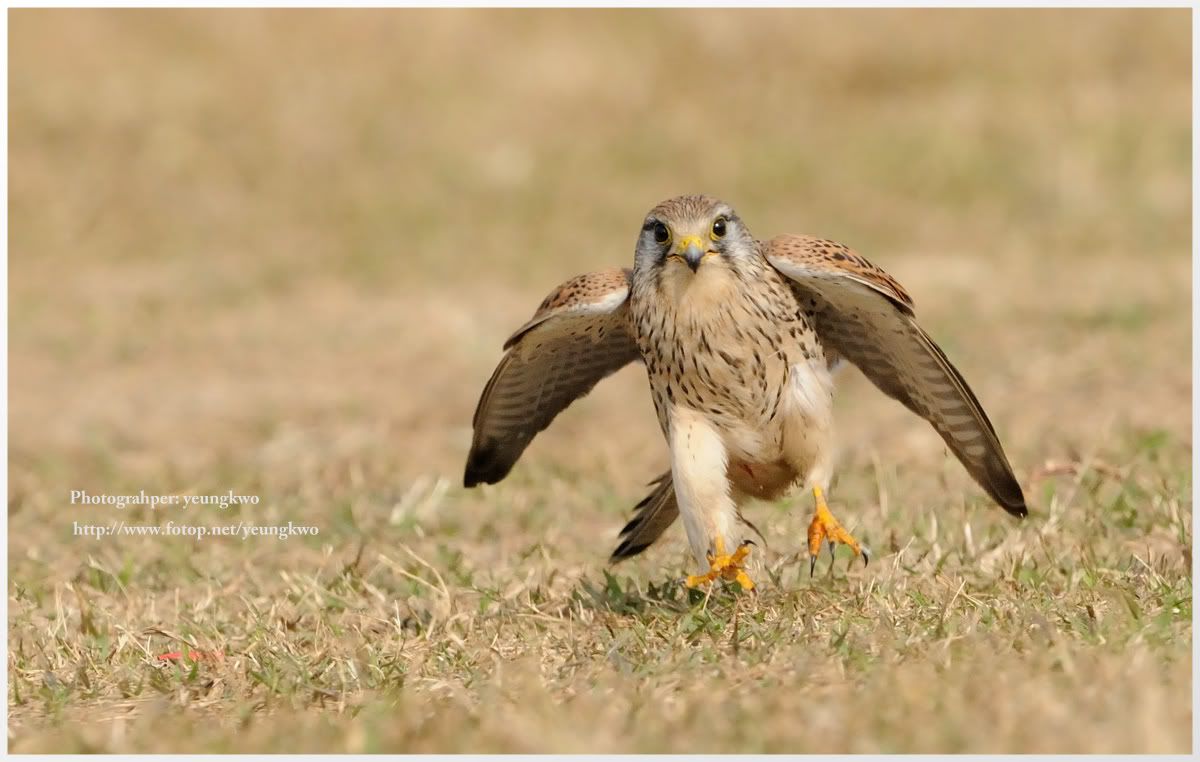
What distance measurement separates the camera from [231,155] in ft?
40.4

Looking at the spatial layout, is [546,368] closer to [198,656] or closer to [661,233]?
[661,233]

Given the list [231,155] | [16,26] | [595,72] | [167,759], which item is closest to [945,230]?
[595,72]

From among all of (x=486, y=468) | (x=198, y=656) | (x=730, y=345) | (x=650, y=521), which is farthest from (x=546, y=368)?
(x=198, y=656)

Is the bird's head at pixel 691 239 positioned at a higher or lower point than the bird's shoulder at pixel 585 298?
higher

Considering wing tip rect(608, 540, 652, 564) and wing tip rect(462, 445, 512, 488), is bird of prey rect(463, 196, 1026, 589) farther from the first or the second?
wing tip rect(462, 445, 512, 488)

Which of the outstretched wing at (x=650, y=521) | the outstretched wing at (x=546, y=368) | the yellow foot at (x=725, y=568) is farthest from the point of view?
the outstretched wing at (x=650, y=521)

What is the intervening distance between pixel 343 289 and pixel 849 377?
3.65 metres

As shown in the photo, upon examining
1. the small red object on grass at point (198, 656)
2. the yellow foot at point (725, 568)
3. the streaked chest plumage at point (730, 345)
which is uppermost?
the streaked chest plumage at point (730, 345)

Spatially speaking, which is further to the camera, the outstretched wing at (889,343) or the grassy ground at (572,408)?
the outstretched wing at (889,343)

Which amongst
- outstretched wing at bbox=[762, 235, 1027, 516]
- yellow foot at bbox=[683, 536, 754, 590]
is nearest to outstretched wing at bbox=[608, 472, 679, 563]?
yellow foot at bbox=[683, 536, 754, 590]

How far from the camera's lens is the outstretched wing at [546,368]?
14.3ft

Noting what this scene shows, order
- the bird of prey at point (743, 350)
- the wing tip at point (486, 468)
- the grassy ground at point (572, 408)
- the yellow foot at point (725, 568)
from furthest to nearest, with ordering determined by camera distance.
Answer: the wing tip at point (486, 468), the bird of prey at point (743, 350), the yellow foot at point (725, 568), the grassy ground at point (572, 408)

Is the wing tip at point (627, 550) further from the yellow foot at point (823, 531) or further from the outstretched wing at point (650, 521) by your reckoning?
the yellow foot at point (823, 531)

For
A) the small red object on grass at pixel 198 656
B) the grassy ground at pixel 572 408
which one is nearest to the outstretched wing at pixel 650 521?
the grassy ground at pixel 572 408
